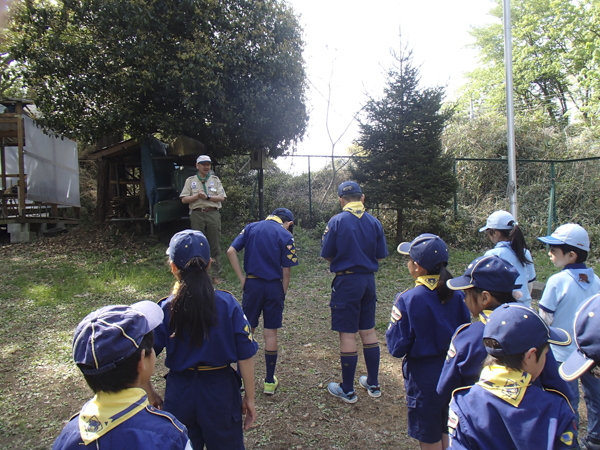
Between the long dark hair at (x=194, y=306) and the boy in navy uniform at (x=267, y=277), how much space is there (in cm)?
157

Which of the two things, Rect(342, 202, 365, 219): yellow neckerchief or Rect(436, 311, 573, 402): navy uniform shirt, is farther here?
Rect(342, 202, 365, 219): yellow neckerchief

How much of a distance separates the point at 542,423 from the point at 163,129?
7890mm

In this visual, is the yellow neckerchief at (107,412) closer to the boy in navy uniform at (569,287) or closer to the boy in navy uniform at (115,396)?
the boy in navy uniform at (115,396)

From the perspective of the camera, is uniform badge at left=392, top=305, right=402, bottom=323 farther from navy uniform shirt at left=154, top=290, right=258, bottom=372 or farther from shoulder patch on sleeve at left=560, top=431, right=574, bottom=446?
shoulder patch on sleeve at left=560, top=431, right=574, bottom=446

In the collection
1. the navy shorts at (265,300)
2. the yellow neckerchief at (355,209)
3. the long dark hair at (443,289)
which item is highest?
the yellow neckerchief at (355,209)

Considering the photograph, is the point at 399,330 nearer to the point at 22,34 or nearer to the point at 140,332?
the point at 140,332

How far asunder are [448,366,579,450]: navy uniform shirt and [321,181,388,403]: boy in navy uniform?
6.51ft

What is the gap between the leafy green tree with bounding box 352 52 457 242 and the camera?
344 inches

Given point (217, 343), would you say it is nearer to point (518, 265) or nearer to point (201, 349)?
point (201, 349)

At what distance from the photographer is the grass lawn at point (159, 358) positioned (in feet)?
10.2

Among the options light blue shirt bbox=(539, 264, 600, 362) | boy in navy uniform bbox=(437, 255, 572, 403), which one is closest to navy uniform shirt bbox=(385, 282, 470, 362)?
boy in navy uniform bbox=(437, 255, 572, 403)

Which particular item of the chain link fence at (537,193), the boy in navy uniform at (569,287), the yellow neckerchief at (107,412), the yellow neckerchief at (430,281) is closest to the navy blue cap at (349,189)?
the yellow neckerchief at (430,281)

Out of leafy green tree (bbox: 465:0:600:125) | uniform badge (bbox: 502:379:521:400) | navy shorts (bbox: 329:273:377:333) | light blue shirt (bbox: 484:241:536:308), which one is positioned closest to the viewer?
uniform badge (bbox: 502:379:521:400)

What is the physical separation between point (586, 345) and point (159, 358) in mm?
4074
